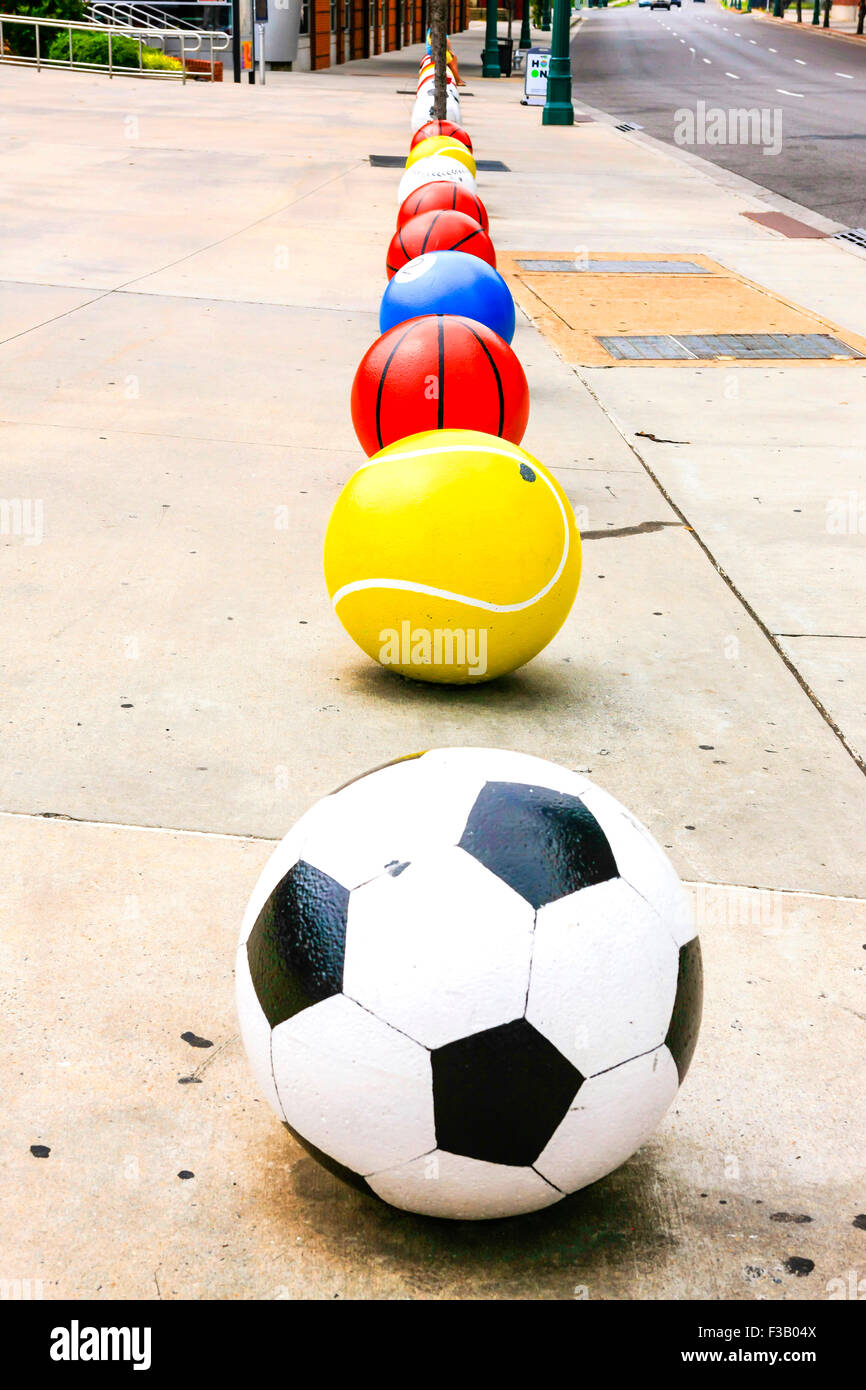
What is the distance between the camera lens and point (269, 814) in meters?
4.25

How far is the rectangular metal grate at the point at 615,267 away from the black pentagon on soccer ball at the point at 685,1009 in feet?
39.9

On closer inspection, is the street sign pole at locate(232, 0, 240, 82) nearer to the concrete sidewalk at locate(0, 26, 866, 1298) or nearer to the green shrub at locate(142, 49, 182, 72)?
the green shrub at locate(142, 49, 182, 72)

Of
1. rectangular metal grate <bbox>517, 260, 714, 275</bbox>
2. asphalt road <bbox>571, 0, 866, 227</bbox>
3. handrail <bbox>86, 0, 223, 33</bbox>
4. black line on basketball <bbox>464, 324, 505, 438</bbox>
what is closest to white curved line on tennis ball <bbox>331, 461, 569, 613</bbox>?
black line on basketball <bbox>464, 324, 505, 438</bbox>

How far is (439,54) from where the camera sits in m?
19.7

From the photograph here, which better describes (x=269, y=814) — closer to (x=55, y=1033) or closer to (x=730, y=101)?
(x=55, y=1033)

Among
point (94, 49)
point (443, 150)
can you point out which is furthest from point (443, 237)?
point (94, 49)

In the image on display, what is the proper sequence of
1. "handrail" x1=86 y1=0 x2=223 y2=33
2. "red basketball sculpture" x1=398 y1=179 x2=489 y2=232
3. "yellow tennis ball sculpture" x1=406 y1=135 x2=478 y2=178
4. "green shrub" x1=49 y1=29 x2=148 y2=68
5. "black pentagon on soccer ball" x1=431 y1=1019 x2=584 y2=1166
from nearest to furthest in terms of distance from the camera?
"black pentagon on soccer ball" x1=431 y1=1019 x2=584 y2=1166
"red basketball sculpture" x1=398 y1=179 x2=489 y2=232
"yellow tennis ball sculpture" x1=406 y1=135 x2=478 y2=178
"green shrub" x1=49 y1=29 x2=148 y2=68
"handrail" x1=86 y1=0 x2=223 y2=33

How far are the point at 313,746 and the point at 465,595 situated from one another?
0.75 m

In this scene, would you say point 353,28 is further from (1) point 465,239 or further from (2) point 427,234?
(1) point 465,239

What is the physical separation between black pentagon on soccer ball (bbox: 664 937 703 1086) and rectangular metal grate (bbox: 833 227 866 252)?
49.6 ft

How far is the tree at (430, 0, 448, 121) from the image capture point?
19.8 m

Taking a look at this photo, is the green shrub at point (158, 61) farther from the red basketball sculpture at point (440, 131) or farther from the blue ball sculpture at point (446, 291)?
the blue ball sculpture at point (446, 291)

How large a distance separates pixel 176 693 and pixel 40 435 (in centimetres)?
365
